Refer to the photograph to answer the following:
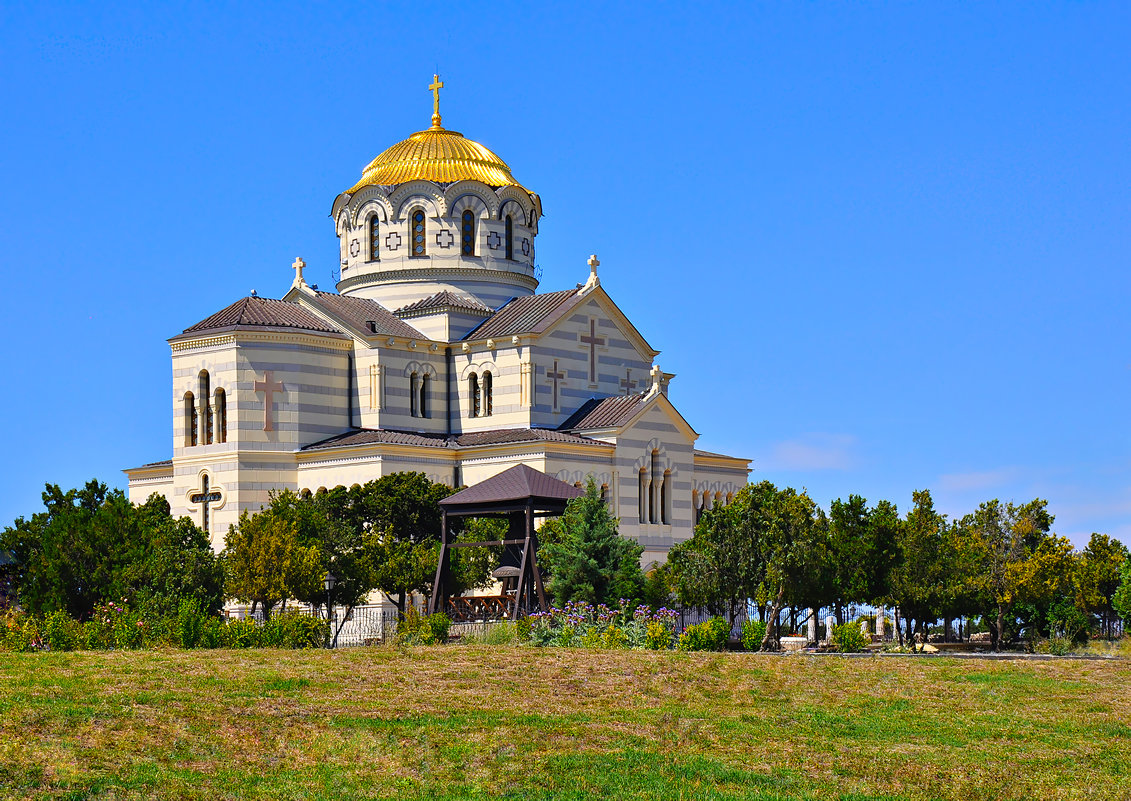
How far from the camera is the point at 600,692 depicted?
88.3ft

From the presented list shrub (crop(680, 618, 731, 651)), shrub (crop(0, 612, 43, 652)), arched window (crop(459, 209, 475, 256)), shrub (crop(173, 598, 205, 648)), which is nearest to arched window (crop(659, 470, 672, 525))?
arched window (crop(459, 209, 475, 256))

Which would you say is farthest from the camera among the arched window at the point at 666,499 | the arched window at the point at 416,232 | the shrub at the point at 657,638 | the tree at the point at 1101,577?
the arched window at the point at 416,232

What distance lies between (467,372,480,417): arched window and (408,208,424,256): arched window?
237 inches

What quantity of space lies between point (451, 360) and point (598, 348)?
5.75m

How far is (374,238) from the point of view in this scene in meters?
62.1

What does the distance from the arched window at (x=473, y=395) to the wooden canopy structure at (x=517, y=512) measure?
14.4 metres

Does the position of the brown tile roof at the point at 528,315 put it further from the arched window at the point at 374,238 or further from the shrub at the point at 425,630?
the shrub at the point at 425,630

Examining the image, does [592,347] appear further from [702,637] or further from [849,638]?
[702,637]

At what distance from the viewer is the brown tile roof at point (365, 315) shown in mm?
57375

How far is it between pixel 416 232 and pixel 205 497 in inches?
556

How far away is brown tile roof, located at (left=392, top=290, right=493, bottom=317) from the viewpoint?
59.3 meters

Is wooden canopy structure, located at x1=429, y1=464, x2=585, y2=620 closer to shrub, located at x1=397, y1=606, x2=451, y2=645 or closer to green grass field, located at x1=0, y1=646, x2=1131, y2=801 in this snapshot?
shrub, located at x1=397, y1=606, x2=451, y2=645

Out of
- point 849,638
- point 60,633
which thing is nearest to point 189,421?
point 60,633

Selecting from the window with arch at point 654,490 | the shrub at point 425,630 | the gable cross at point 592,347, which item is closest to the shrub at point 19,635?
the shrub at point 425,630
